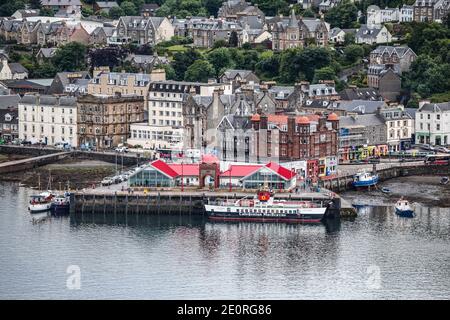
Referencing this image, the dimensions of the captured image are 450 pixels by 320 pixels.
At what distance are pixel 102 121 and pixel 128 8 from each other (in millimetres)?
41043

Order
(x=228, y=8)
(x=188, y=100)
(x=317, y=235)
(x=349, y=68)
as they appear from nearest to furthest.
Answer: (x=317, y=235) < (x=188, y=100) < (x=349, y=68) < (x=228, y=8)

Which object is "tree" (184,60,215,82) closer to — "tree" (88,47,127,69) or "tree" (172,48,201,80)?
"tree" (172,48,201,80)

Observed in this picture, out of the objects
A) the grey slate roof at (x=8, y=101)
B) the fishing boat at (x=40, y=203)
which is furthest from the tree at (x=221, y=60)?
the fishing boat at (x=40, y=203)

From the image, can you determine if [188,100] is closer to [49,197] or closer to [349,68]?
[49,197]

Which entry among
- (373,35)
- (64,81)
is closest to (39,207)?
(64,81)

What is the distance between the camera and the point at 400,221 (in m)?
46.8

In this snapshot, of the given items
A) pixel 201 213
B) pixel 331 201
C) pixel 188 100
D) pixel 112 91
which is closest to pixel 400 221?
pixel 331 201

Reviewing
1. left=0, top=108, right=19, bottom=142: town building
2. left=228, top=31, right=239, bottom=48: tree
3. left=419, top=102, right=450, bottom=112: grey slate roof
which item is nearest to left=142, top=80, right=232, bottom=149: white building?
left=0, top=108, right=19, bottom=142: town building

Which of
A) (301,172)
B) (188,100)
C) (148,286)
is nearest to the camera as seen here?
(148,286)

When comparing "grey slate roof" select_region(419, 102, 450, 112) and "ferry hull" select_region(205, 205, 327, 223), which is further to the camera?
"grey slate roof" select_region(419, 102, 450, 112)

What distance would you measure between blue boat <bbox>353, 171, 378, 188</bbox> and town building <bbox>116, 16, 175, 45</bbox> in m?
40.4

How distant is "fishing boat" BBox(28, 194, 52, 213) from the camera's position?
49.5 meters
